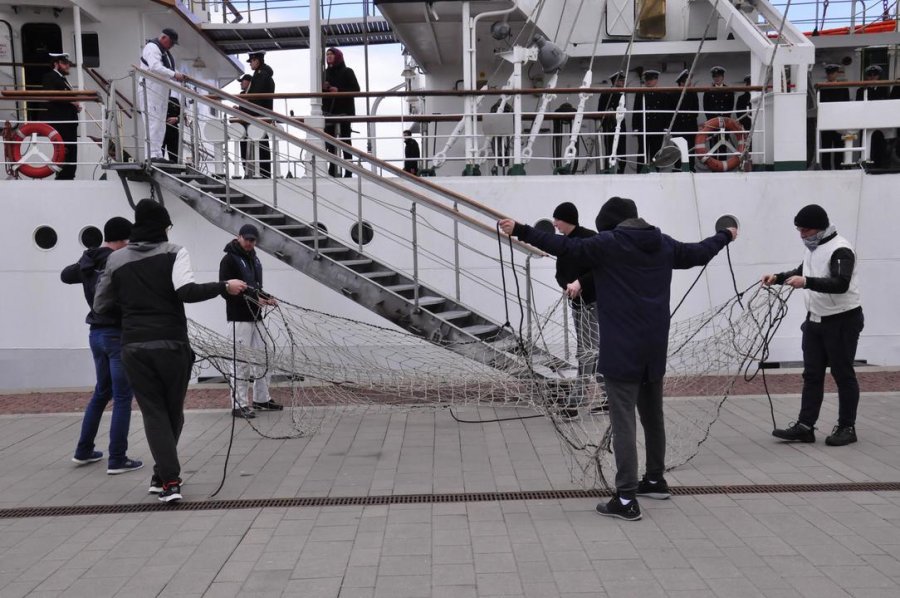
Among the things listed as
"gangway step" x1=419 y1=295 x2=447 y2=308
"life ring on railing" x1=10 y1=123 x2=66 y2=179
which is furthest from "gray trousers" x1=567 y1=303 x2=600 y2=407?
"life ring on railing" x1=10 y1=123 x2=66 y2=179

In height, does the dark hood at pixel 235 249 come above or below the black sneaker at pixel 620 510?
above

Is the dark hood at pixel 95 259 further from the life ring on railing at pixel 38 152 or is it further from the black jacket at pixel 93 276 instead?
the life ring on railing at pixel 38 152

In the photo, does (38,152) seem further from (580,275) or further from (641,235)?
(641,235)

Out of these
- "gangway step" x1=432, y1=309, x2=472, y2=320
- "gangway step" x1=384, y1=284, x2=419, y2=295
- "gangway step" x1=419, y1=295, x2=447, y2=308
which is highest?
"gangway step" x1=384, y1=284, x2=419, y2=295

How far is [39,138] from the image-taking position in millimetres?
11203

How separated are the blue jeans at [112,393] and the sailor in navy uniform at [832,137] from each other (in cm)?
927

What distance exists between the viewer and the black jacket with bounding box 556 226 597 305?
7.95 m

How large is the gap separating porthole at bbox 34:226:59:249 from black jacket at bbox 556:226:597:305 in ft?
21.5

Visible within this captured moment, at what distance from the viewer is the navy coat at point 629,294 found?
17.5ft

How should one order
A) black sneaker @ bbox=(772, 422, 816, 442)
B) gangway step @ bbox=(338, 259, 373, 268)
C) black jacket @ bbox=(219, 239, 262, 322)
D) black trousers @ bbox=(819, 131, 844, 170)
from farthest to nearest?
black trousers @ bbox=(819, 131, 844, 170) → gangway step @ bbox=(338, 259, 373, 268) → black jacket @ bbox=(219, 239, 262, 322) → black sneaker @ bbox=(772, 422, 816, 442)

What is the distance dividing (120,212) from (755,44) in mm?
8334

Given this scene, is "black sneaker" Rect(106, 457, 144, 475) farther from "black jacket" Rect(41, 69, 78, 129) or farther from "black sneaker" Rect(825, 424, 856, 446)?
"black jacket" Rect(41, 69, 78, 129)

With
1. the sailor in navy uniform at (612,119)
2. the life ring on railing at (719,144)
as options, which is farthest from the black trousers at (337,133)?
the life ring on railing at (719,144)

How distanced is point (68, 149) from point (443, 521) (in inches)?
352
